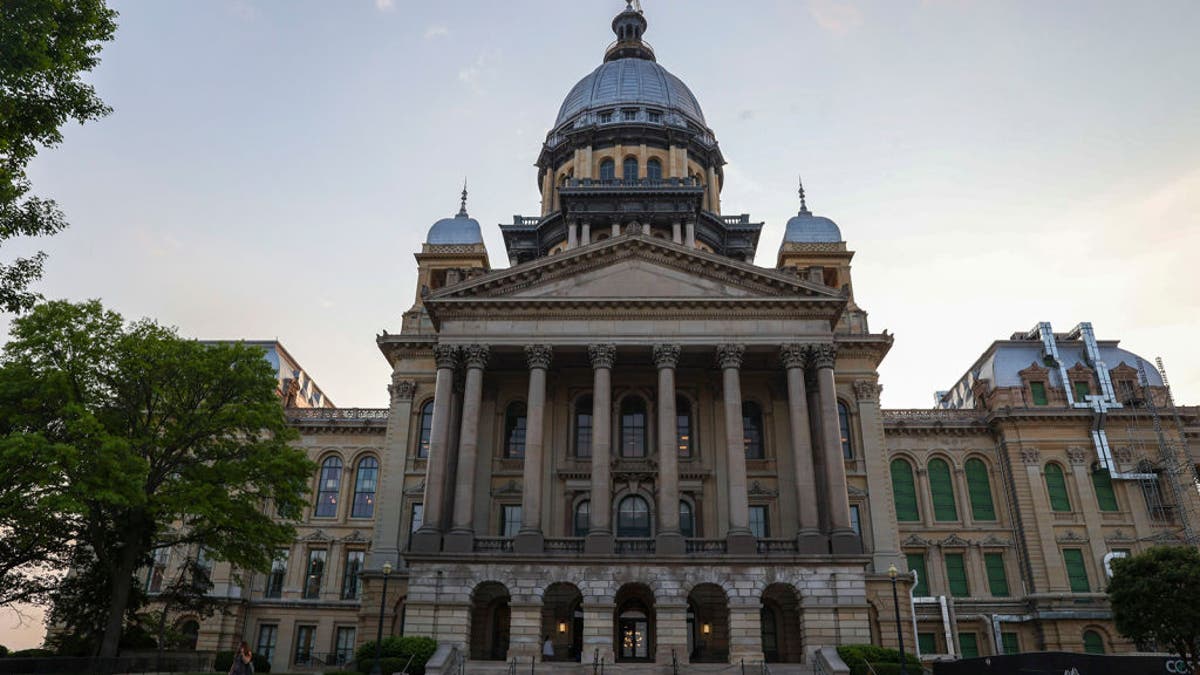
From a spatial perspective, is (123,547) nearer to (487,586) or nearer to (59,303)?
(59,303)

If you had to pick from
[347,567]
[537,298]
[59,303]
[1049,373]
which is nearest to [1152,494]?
[1049,373]

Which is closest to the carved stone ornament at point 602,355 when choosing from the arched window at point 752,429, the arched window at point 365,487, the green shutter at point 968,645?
the arched window at point 752,429

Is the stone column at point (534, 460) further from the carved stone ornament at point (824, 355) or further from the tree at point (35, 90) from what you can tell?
the tree at point (35, 90)

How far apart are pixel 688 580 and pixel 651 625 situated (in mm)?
5211

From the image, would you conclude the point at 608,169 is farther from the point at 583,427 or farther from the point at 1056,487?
the point at 1056,487

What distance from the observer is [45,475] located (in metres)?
24.4

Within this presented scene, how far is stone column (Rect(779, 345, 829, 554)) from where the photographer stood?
33312 mm

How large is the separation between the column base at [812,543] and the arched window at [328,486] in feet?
98.0

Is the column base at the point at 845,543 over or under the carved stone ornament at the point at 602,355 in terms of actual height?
under

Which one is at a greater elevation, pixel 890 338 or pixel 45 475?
pixel 890 338

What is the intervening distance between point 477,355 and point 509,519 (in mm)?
8716

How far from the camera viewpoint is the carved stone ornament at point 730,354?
36938 millimetres

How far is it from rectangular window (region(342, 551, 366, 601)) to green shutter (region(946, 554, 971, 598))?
34812mm

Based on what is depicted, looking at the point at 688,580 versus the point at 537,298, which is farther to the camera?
the point at 537,298
